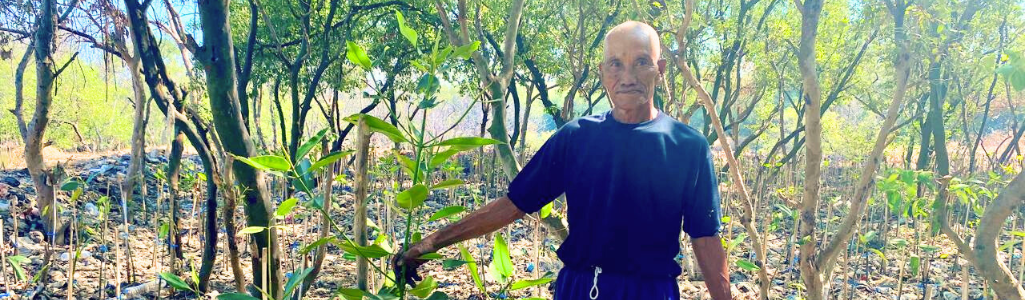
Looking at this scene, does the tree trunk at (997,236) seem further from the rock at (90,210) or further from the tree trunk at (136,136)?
the rock at (90,210)

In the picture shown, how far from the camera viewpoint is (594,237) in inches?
55.6

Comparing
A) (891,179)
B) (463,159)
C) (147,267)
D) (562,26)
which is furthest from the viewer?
(463,159)

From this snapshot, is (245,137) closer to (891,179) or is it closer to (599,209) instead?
(599,209)

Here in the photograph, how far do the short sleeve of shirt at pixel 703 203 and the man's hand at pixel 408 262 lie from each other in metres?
0.60

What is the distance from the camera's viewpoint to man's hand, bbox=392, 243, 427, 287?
4.02ft

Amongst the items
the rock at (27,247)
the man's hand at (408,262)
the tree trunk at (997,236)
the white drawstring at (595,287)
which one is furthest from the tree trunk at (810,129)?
the rock at (27,247)

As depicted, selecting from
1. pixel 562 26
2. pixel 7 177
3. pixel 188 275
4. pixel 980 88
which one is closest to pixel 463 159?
pixel 562 26

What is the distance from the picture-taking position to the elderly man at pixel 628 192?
54.0 inches

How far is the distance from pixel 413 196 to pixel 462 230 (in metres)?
0.23

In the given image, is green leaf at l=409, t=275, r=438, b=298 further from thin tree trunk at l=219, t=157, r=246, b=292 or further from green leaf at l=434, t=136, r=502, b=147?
thin tree trunk at l=219, t=157, r=246, b=292

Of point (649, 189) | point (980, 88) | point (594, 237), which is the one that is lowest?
point (594, 237)

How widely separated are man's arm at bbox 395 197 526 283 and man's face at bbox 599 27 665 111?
359 mm

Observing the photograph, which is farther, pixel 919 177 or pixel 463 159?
pixel 463 159

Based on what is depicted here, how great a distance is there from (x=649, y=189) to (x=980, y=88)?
9113 millimetres
